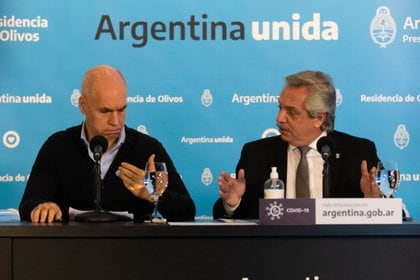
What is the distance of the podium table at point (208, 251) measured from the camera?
3.16 m

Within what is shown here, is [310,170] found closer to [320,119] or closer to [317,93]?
[320,119]

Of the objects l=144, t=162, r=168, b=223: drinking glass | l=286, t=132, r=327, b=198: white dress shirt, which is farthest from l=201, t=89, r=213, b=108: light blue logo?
l=144, t=162, r=168, b=223: drinking glass

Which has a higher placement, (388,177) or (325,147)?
(325,147)

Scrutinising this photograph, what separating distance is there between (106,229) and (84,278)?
0.65ft

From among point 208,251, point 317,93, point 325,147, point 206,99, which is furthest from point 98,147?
point 206,99

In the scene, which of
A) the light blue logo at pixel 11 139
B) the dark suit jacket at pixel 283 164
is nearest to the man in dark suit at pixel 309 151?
the dark suit jacket at pixel 283 164

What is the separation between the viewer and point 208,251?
3.20 metres

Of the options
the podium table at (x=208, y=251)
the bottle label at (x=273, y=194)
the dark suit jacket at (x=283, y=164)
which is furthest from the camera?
the dark suit jacket at (x=283, y=164)

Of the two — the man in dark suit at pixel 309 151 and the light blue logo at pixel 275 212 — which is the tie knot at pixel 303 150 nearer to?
the man in dark suit at pixel 309 151

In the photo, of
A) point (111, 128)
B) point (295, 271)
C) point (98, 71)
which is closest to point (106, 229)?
point (295, 271)

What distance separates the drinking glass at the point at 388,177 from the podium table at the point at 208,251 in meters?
0.37

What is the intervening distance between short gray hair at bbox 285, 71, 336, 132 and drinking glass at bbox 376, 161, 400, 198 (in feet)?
3.34

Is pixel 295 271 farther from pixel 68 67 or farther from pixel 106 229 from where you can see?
pixel 68 67

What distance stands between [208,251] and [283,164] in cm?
141
